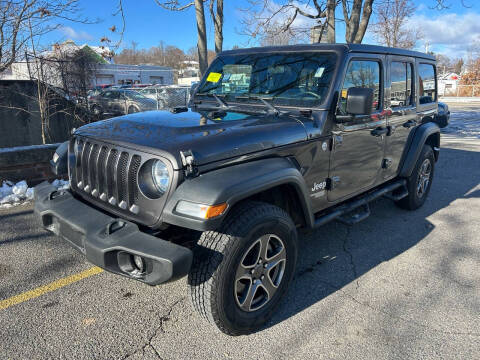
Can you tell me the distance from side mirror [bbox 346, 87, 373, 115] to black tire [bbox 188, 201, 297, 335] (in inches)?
44.5

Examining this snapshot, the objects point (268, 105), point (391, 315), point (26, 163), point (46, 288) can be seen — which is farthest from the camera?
point (26, 163)

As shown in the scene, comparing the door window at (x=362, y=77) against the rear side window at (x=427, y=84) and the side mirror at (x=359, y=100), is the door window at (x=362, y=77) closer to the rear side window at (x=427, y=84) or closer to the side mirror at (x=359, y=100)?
the side mirror at (x=359, y=100)

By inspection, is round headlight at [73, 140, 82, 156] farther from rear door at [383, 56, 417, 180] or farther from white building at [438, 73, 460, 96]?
white building at [438, 73, 460, 96]

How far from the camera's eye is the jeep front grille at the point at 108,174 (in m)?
2.38

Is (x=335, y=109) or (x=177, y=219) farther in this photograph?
(x=335, y=109)

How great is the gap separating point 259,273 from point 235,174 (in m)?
0.74

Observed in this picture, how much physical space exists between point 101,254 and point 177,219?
0.48 m

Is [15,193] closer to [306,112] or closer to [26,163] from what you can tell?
[26,163]

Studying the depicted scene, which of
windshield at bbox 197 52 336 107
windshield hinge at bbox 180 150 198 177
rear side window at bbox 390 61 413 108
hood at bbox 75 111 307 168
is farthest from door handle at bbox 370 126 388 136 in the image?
windshield hinge at bbox 180 150 198 177

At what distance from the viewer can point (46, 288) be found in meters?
3.05

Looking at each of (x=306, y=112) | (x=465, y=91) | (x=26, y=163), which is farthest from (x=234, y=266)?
(x=465, y=91)

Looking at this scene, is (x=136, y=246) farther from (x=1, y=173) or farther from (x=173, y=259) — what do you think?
(x=1, y=173)

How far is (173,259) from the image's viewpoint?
6.57ft

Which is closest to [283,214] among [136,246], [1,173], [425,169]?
[136,246]
